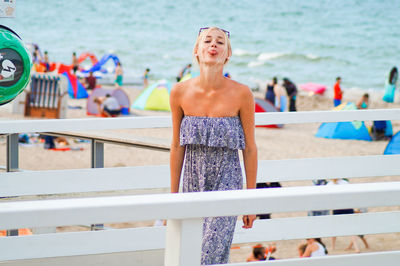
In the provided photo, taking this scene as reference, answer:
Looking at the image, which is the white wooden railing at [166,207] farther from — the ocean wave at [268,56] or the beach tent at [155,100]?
the ocean wave at [268,56]

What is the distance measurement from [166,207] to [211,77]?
107cm

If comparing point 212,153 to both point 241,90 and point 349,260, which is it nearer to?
point 241,90

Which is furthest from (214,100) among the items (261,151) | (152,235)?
(261,151)

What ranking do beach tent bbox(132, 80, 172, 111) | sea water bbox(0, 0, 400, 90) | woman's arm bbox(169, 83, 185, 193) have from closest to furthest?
woman's arm bbox(169, 83, 185, 193) < beach tent bbox(132, 80, 172, 111) < sea water bbox(0, 0, 400, 90)

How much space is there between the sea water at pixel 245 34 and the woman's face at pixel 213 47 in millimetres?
24037

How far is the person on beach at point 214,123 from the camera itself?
8.03 ft

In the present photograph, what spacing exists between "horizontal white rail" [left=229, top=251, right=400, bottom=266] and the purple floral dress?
575 mm

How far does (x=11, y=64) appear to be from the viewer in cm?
322

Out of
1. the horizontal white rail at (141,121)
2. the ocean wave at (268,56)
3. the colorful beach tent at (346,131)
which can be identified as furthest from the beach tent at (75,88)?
the ocean wave at (268,56)

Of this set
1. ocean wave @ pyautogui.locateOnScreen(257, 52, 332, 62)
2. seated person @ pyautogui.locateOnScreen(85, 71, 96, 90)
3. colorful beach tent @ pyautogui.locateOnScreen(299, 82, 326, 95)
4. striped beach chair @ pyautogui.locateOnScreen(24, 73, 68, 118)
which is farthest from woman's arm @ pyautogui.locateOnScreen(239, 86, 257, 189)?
ocean wave @ pyautogui.locateOnScreen(257, 52, 332, 62)

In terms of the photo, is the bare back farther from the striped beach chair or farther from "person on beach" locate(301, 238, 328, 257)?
the striped beach chair

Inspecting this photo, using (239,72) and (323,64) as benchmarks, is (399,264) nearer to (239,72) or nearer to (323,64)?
(239,72)

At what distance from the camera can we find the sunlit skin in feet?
8.11

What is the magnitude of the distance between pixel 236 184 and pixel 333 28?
57409mm
